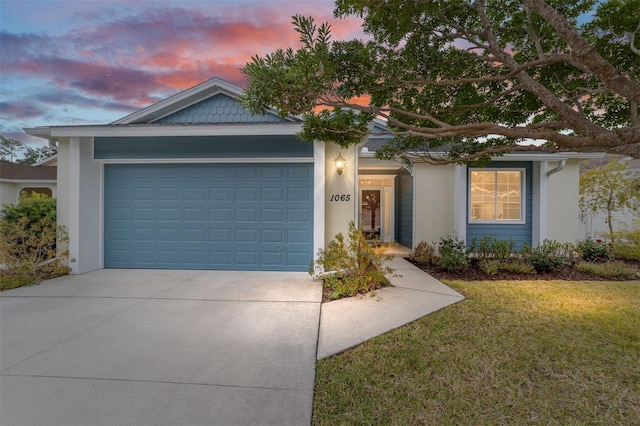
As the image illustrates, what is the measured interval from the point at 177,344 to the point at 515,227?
9559 mm

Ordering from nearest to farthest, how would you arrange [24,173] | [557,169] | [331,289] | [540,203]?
[331,289] → [557,169] → [540,203] → [24,173]

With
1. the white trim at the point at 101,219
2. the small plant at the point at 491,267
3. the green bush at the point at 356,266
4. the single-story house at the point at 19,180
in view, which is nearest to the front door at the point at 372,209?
the small plant at the point at 491,267

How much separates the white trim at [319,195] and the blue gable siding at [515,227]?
5171mm

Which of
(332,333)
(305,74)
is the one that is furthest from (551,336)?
(305,74)

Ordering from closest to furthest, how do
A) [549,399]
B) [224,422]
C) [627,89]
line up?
A: [224,422], [549,399], [627,89]

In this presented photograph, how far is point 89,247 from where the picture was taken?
21.9 feet

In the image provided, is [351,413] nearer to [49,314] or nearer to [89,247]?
[49,314]

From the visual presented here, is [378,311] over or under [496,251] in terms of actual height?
under

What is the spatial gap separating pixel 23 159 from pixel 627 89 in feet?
150

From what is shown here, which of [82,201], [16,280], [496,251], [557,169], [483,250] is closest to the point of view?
[16,280]

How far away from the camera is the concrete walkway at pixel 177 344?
2234 millimetres

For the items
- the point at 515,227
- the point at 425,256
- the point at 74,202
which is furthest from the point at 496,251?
the point at 74,202

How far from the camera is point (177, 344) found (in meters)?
3.26

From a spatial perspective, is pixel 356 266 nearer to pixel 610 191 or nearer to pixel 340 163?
pixel 340 163
